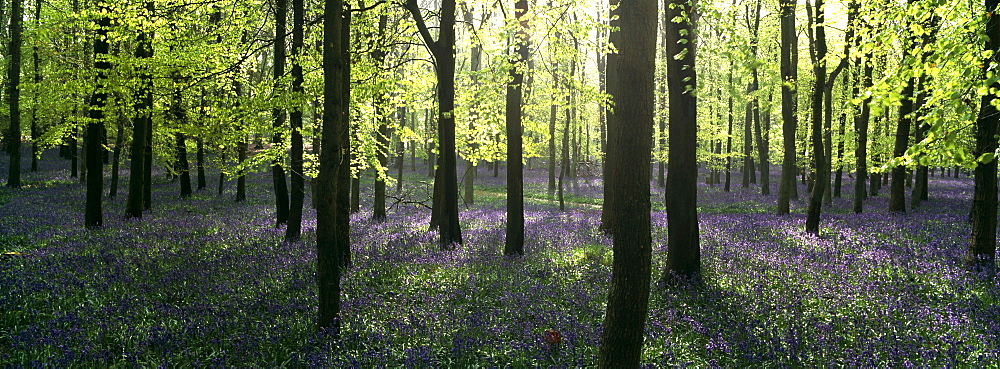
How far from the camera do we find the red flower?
614 centimetres

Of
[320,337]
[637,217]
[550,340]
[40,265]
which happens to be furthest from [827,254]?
[40,265]

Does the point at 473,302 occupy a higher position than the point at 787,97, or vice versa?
the point at 787,97

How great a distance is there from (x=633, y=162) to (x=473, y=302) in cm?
419

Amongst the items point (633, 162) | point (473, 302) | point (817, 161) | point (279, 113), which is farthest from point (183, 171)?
point (817, 161)

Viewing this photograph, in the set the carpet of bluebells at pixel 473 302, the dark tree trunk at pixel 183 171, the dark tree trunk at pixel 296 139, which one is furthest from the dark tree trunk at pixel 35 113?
the dark tree trunk at pixel 296 139

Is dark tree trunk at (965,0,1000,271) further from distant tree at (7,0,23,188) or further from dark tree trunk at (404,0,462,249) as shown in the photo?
distant tree at (7,0,23,188)

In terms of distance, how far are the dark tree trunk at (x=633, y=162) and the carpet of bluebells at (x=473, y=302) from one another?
1370 mm

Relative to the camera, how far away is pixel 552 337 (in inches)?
244

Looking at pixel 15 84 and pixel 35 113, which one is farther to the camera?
pixel 35 113

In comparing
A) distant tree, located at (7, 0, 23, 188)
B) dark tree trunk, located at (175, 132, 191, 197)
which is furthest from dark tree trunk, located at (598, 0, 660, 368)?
distant tree, located at (7, 0, 23, 188)

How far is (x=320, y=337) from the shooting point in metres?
6.27

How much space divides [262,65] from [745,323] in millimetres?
33052

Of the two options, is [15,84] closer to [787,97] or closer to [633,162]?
[633,162]

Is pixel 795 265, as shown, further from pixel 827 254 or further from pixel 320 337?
pixel 320 337
